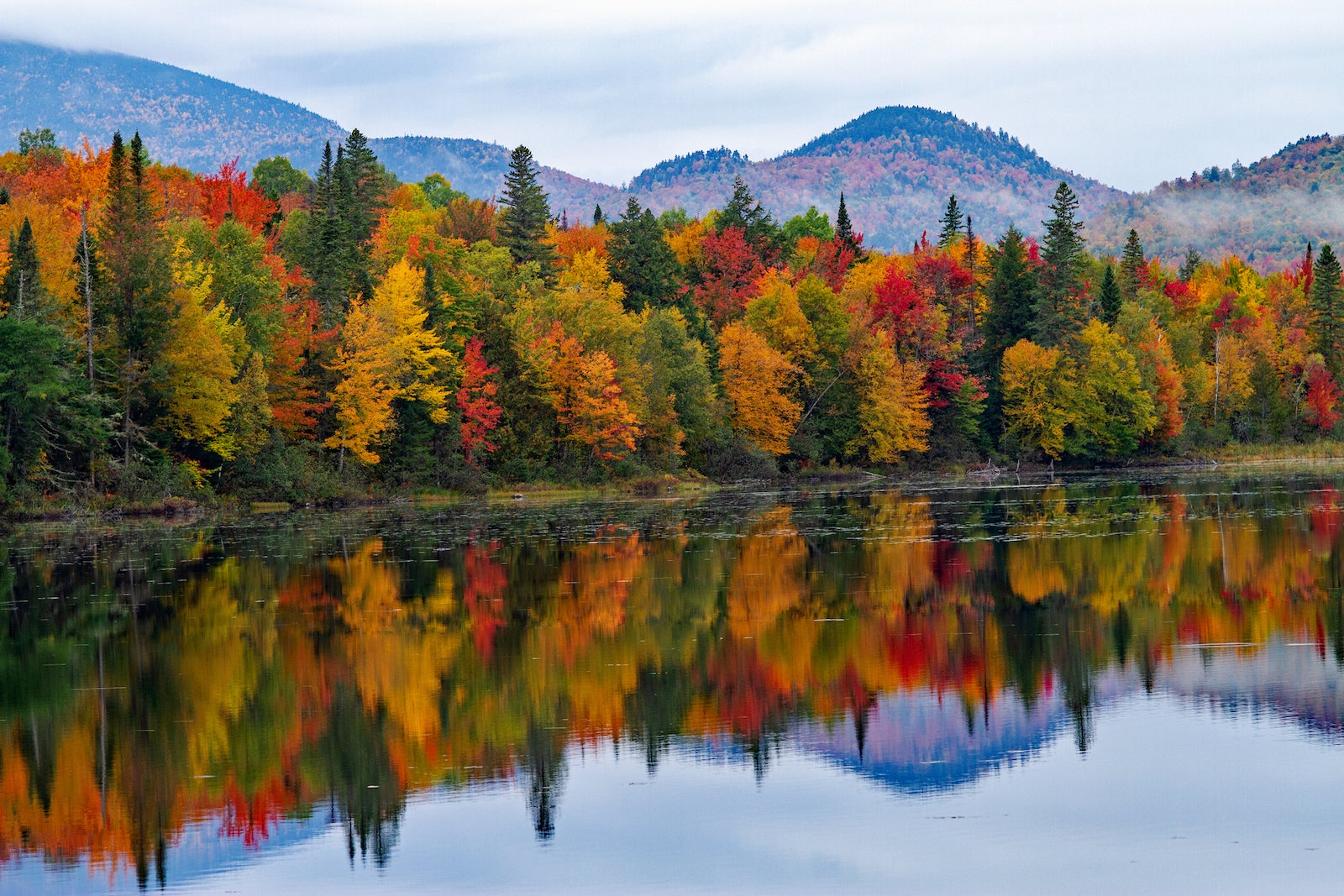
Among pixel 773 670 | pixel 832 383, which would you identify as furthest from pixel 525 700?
pixel 832 383

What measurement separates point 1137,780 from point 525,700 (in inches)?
318

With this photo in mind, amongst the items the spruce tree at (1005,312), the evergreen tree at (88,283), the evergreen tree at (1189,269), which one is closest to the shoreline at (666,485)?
the evergreen tree at (88,283)

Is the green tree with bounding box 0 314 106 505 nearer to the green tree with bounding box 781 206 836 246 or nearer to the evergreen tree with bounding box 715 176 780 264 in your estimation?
the evergreen tree with bounding box 715 176 780 264

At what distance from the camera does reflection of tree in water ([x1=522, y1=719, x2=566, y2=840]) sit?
1359cm

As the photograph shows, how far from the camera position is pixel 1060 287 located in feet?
337

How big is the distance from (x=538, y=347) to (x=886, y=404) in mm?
25505

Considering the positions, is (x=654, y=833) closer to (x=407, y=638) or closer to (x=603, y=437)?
(x=407, y=638)

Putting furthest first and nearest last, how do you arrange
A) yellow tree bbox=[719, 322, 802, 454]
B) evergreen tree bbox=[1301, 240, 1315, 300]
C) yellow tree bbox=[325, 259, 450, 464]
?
evergreen tree bbox=[1301, 240, 1315, 300]
yellow tree bbox=[719, 322, 802, 454]
yellow tree bbox=[325, 259, 450, 464]

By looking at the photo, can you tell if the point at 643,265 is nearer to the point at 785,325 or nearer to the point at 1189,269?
the point at 785,325

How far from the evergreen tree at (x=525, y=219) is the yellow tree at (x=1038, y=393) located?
3417cm

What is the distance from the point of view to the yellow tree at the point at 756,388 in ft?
286

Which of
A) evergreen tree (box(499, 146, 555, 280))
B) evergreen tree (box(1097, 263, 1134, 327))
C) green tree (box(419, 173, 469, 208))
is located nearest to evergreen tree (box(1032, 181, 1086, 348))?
evergreen tree (box(1097, 263, 1134, 327))

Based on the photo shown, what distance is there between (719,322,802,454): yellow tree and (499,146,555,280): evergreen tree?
51.2 ft

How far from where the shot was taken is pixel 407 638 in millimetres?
24453
